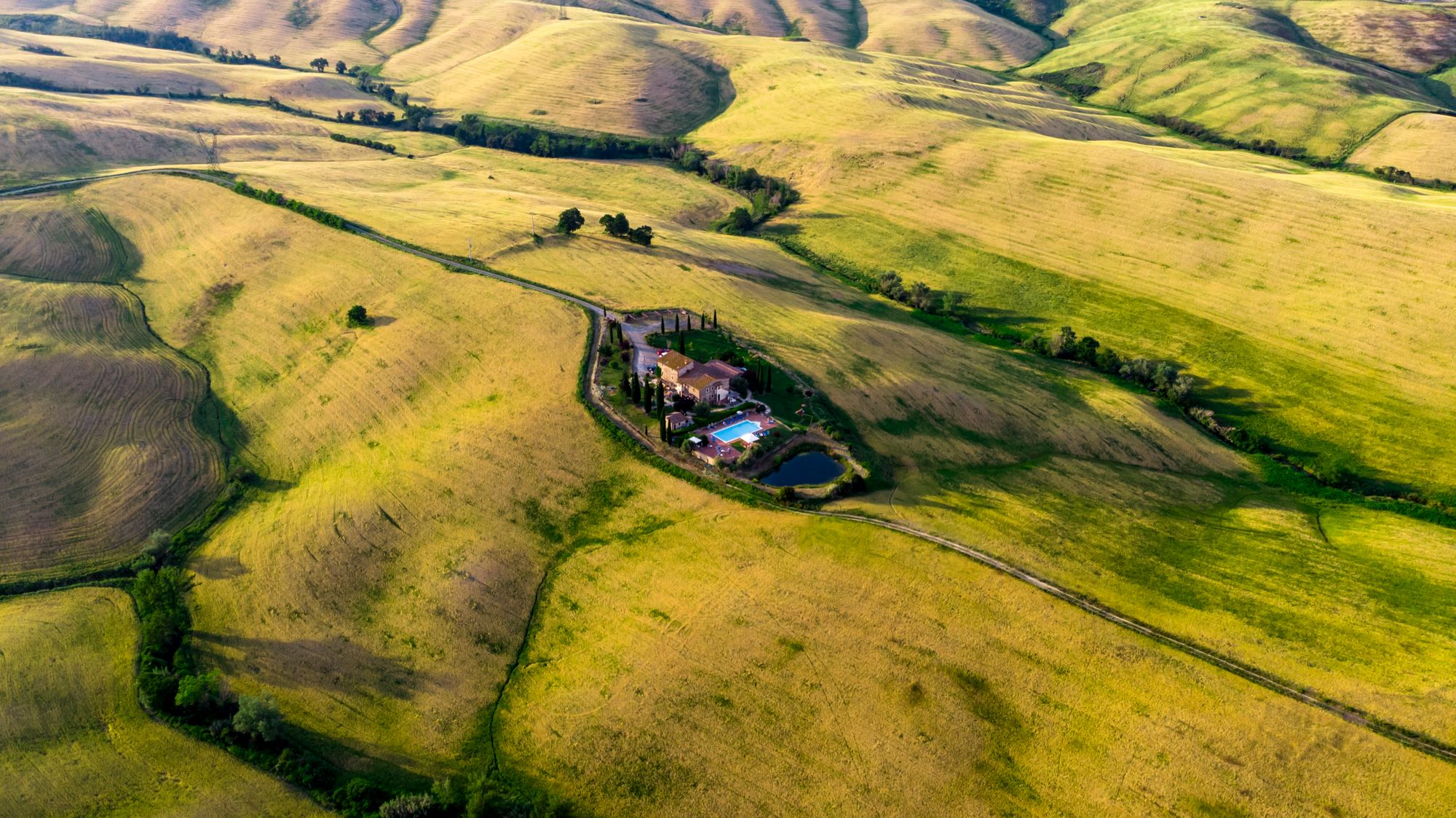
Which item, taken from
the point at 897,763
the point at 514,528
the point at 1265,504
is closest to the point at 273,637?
the point at 514,528

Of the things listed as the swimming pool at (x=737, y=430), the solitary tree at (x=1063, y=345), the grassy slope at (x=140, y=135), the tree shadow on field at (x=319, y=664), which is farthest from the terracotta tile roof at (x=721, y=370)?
the grassy slope at (x=140, y=135)

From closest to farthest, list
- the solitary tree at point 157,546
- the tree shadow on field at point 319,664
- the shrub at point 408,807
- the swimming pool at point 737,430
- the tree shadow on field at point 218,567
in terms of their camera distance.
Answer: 1. the shrub at point 408,807
2. the tree shadow on field at point 319,664
3. the tree shadow on field at point 218,567
4. the solitary tree at point 157,546
5. the swimming pool at point 737,430

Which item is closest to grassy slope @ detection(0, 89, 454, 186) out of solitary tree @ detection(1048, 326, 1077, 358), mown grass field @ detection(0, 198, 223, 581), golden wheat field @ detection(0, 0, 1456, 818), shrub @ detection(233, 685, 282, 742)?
golden wheat field @ detection(0, 0, 1456, 818)

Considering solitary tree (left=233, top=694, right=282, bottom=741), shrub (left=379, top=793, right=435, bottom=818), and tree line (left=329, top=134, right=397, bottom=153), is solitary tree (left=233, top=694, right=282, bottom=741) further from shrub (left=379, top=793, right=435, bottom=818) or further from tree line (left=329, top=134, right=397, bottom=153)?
tree line (left=329, top=134, right=397, bottom=153)

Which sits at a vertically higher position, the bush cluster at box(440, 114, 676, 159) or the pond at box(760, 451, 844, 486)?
the bush cluster at box(440, 114, 676, 159)

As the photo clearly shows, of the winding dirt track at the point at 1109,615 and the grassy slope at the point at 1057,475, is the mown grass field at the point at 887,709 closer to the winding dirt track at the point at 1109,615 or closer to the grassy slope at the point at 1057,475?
the winding dirt track at the point at 1109,615

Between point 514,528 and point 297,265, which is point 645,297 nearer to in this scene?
point 514,528
